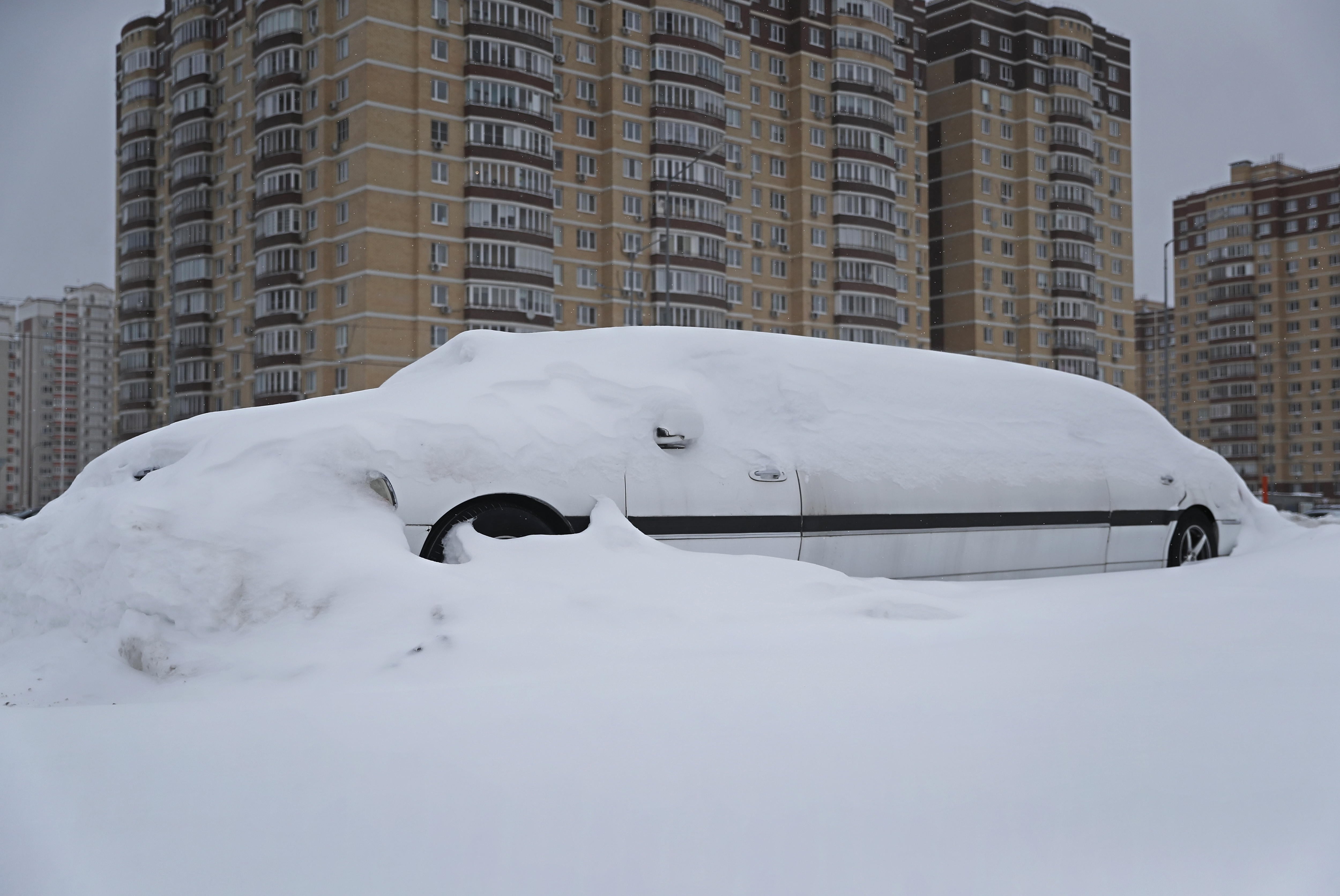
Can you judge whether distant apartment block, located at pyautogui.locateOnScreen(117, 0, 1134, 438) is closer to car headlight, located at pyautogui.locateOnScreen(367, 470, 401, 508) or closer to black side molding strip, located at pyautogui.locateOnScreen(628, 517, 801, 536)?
car headlight, located at pyautogui.locateOnScreen(367, 470, 401, 508)

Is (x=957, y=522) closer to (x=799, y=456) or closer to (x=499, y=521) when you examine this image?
(x=799, y=456)

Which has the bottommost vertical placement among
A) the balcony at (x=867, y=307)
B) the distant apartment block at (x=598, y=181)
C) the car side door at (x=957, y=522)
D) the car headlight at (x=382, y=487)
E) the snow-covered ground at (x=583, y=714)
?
the snow-covered ground at (x=583, y=714)

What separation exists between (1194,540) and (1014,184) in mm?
60267

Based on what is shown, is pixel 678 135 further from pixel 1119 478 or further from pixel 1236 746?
pixel 1236 746

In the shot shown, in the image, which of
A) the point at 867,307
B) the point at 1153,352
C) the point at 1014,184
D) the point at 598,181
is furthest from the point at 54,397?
the point at 1153,352

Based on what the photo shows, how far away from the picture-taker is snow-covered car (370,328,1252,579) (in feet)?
13.0

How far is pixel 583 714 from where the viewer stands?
236 cm

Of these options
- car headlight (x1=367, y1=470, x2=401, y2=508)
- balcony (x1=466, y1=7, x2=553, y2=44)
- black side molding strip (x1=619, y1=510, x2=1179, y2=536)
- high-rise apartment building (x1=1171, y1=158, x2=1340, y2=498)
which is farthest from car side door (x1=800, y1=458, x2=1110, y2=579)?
high-rise apartment building (x1=1171, y1=158, x2=1340, y2=498)

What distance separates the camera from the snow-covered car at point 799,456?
3.96 m

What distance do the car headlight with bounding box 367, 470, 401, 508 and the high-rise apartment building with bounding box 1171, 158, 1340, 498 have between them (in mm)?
95082

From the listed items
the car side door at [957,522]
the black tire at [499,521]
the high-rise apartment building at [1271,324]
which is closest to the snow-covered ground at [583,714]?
the black tire at [499,521]

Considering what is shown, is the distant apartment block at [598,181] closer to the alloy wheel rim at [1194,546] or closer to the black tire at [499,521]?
the black tire at [499,521]

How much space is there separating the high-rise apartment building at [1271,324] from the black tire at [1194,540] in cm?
9014

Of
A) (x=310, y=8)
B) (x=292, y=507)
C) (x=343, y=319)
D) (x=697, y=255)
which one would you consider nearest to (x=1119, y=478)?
(x=292, y=507)
